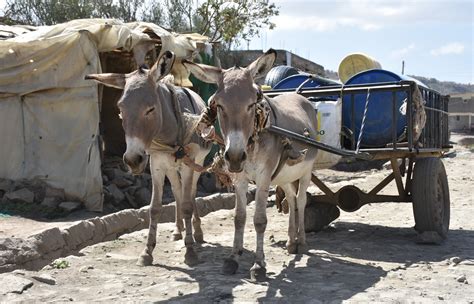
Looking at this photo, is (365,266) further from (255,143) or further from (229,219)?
(229,219)

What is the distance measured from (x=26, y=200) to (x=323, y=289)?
6.37 m

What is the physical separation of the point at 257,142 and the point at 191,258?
159 cm

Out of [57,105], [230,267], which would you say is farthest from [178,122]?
[57,105]

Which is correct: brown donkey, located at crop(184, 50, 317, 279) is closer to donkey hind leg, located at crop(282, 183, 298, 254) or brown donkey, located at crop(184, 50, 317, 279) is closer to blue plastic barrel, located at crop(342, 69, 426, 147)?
donkey hind leg, located at crop(282, 183, 298, 254)

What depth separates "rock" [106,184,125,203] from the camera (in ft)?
36.0

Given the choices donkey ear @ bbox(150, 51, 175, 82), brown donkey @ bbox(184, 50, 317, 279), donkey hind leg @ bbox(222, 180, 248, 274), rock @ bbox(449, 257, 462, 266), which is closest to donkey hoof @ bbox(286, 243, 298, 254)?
brown donkey @ bbox(184, 50, 317, 279)

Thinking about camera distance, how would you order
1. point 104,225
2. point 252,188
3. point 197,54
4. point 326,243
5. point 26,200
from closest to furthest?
1. point 326,243
2. point 104,225
3. point 26,200
4. point 252,188
5. point 197,54

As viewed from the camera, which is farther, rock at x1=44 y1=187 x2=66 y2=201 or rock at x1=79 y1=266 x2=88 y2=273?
rock at x1=44 y1=187 x2=66 y2=201

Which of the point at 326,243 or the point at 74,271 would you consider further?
the point at 326,243

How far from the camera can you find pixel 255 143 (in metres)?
5.39

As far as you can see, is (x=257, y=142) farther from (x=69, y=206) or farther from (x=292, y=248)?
(x=69, y=206)

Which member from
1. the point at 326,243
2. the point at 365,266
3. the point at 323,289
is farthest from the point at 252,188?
the point at 323,289

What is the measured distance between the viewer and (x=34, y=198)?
10.1 metres

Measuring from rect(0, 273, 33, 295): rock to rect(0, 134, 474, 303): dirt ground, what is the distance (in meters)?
0.07
